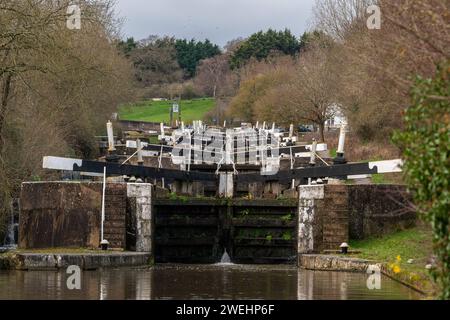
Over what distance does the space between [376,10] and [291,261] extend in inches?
238

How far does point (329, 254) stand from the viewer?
24594 mm

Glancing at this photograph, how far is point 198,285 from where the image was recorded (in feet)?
63.0

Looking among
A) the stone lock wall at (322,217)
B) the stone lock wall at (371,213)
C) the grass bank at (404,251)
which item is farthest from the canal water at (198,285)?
the stone lock wall at (371,213)

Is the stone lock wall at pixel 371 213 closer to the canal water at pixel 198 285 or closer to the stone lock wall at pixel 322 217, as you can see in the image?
the stone lock wall at pixel 322 217

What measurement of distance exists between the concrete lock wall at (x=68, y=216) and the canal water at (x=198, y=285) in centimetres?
164

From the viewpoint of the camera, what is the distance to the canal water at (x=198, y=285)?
1709 cm

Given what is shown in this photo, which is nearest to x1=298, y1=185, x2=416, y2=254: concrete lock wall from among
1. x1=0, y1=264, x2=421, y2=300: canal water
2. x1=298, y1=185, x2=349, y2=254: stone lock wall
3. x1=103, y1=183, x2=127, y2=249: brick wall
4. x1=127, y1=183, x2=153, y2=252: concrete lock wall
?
x1=298, y1=185, x2=349, y2=254: stone lock wall

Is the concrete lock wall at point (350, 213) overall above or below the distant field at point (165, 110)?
below

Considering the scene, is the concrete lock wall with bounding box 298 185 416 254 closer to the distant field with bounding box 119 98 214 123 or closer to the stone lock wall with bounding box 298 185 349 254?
the stone lock wall with bounding box 298 185 349 254

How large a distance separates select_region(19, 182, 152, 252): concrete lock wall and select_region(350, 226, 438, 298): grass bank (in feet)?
17.2

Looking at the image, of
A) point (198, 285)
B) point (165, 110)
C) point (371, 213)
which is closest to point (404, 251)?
point (371, 213)

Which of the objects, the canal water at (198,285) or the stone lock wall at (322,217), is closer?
the canal water at (198,285)
